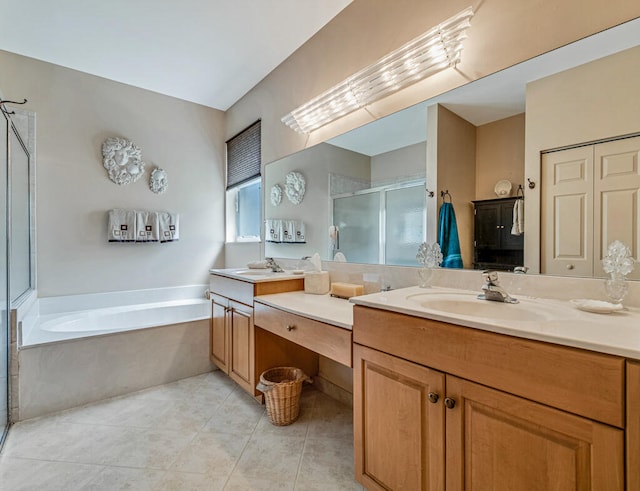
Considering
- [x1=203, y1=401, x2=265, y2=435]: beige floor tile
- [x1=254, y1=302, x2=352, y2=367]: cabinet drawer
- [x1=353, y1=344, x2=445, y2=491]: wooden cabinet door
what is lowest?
[x1=203, y1=401, x2=265, y2=435]: beige floor tile

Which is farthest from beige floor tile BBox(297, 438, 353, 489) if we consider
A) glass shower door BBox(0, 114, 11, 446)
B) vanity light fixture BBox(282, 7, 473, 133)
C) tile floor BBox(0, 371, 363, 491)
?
vanity light fixture BBox(282, 7, 473, 133)

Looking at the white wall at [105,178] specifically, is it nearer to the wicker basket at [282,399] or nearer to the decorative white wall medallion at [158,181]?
the decorative white wall medallion at [158,181]

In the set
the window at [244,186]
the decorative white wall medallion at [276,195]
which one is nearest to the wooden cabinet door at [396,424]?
the decorative white wall medallion at [276,195]

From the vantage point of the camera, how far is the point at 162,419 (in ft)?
5.98

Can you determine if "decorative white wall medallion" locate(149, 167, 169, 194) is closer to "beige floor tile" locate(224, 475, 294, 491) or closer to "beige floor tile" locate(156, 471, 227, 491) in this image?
"beige floor tile" locate(156, 471, 227, 491)

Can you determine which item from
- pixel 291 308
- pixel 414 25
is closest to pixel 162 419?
pixel 291 308

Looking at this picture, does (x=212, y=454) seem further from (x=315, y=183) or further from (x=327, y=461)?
(x=315, y=183)

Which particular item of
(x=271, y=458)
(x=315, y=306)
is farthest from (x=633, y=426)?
(x=271, y=458)

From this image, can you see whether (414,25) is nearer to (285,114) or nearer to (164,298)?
(285,114)

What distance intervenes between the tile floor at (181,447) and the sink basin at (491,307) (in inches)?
35.9

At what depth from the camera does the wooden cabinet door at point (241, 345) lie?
1905 mm

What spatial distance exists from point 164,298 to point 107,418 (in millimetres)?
1399

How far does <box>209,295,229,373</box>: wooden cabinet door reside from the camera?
7.31 feet

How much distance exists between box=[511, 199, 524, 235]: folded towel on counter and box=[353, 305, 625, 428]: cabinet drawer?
64cm
